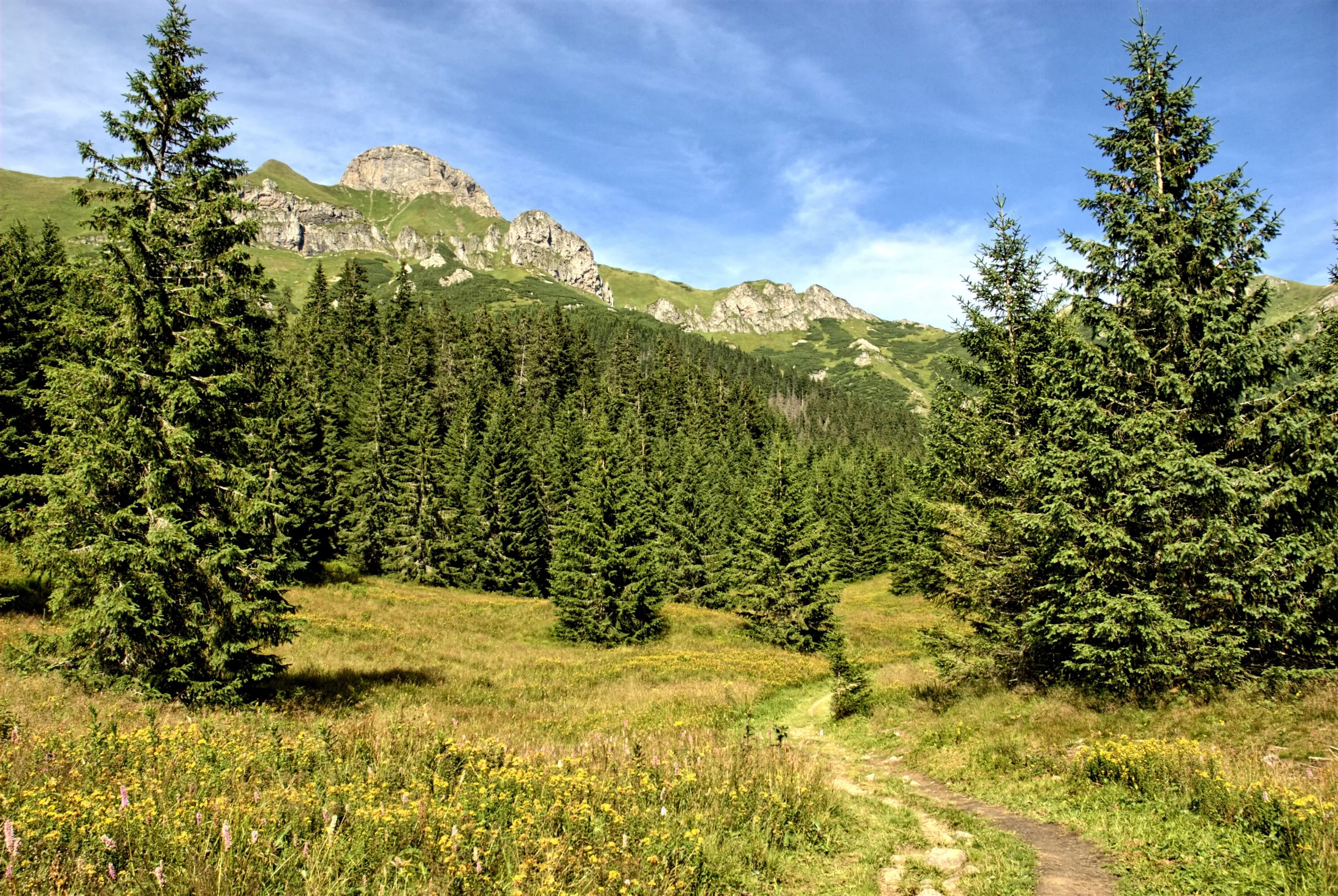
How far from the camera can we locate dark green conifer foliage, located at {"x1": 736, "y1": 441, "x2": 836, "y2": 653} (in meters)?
31.6

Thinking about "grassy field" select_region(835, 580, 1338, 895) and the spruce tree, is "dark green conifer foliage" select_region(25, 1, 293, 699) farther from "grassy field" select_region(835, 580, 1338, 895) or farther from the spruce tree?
the spruce tree

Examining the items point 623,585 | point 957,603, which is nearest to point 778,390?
point 623,585

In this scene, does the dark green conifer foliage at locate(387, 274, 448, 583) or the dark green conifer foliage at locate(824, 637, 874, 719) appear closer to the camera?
the dark green conifer foliage at locate(824, 637, 874, 719)

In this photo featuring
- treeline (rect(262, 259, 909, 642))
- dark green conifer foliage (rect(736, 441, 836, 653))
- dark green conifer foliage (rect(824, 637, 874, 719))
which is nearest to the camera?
dark green conifer foliage (rect(824, 637, 874, 719))

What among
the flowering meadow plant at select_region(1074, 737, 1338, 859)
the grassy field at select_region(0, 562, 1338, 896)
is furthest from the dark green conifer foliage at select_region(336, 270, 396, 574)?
the flowering meadow plant at select_region(1074, 737, 1338, 859)

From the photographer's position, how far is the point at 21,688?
9.98 m

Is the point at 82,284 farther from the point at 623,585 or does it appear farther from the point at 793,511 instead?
the point at 793,511

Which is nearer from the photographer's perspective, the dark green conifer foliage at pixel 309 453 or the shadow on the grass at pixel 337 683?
the shadow on the grass at pixel 337 683

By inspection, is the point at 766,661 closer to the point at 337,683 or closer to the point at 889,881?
the point at 337,683

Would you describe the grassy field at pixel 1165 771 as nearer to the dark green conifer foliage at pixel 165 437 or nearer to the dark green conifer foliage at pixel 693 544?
the dark green conifer foliage at pixel 165 437

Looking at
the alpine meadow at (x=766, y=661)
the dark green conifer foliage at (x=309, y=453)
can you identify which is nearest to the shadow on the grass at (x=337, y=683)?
the alpine meadow at (x=766, y=661)

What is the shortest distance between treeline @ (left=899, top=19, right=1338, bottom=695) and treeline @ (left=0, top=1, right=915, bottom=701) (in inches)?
661

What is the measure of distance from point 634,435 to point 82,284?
1796 inches

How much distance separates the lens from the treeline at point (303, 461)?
38.2 feet
